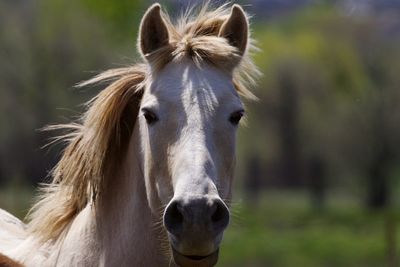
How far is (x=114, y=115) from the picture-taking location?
15.8 feet

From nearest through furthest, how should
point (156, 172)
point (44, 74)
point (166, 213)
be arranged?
point (166, 213) → point (156, 172) → point (44, 74)

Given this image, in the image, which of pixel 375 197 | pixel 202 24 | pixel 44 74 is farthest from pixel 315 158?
pixel 202 24

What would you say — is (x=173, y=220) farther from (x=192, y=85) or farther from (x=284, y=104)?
(x=284, y=104)

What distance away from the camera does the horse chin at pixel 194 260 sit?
424 centimetres

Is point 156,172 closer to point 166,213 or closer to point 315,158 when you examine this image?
point 166,213

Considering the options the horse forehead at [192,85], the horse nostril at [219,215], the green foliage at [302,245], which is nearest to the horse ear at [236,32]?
the horse forehead at [192,85]

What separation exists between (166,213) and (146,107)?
1.96 ft

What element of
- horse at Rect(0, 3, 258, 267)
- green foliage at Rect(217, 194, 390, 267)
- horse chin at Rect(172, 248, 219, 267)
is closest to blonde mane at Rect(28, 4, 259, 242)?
horse at Rect(0, 3, 258, 267)

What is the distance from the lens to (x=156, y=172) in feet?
14.9

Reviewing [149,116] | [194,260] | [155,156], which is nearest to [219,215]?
[194,260]

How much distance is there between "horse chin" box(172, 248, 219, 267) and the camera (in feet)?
13.9

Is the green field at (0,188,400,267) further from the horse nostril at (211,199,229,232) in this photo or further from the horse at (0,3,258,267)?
the horse nostril at (211,199,229,232)

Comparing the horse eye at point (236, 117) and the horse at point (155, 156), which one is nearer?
the horse at point (155, 156)

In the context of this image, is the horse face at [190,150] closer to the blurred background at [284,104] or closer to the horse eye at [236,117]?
the horse eye at [236,117]
